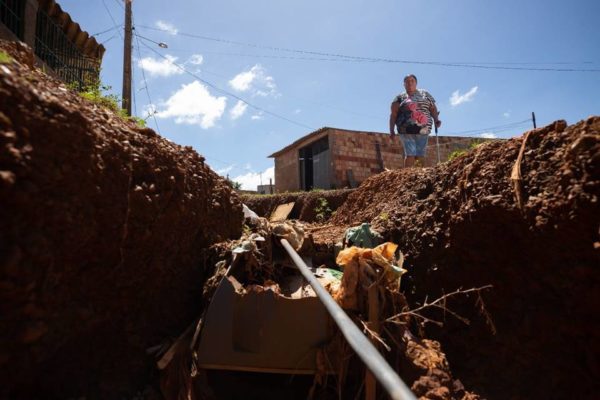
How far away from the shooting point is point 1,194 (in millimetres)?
1402

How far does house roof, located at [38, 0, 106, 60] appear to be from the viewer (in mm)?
6875

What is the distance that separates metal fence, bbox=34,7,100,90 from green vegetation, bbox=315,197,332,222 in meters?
4.89

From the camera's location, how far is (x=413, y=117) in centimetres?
619

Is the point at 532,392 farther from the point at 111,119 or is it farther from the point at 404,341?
the point at 111,119

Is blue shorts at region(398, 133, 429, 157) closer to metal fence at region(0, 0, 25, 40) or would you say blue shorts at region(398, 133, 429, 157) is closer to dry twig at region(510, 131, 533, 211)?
dry twig at region(510, 131, 533, 211)

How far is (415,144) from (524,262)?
12.8 feet

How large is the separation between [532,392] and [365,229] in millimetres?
2081

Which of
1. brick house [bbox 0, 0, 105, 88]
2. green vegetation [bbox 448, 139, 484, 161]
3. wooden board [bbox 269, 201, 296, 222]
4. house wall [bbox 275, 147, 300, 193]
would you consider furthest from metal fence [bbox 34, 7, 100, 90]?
house wall [bbox 275, 147, 300, 193]

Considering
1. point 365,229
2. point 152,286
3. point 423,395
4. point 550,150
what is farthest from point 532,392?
point 152,286

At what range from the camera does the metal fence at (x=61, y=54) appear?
685cm

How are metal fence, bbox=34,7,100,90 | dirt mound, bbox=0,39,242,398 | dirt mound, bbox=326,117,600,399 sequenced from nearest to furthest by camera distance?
1. dirt mound, bbox=0,39,242,398
2. dirt mound, bbox=326,117,600,399
3. metal fence, bbox=34,7,100,90

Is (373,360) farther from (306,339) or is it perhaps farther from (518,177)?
(518,177)

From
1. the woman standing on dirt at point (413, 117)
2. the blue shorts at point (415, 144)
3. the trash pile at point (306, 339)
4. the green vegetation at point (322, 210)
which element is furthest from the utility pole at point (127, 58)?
the trash pile at point (306, 339)

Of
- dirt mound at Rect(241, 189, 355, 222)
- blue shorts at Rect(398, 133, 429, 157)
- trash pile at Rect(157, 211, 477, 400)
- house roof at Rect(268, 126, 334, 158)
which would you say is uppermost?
house roof at Rect(268, 126, 334, 158)
